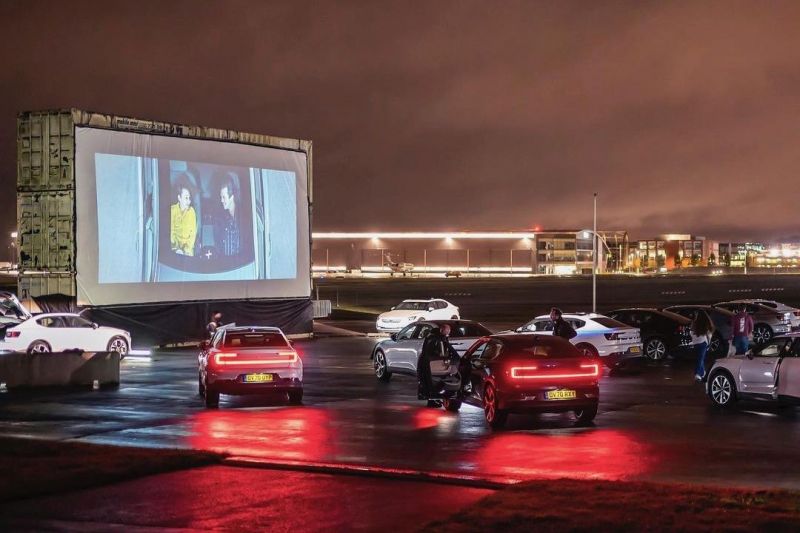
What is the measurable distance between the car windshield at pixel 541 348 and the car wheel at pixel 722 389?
11.8ft

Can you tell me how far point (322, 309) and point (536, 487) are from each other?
32790mm

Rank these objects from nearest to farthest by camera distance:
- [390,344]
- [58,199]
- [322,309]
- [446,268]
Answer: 1. [390,344]
2. [58,199]
3. [322,309]
4. [446,268]

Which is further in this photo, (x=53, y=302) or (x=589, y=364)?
(x=53, y=302)

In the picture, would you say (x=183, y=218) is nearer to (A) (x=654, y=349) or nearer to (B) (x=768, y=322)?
(A) (x=654, y=349)

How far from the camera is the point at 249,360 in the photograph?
18469mm

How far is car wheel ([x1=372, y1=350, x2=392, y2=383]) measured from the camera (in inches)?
919

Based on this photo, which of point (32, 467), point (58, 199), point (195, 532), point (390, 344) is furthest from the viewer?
point (58, 199)

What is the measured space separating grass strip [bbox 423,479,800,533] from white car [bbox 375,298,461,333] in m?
30.6

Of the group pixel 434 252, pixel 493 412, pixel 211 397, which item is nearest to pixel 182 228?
pixel 211 397

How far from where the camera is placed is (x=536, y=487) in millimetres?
9977

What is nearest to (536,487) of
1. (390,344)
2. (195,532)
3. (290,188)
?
(195,532)

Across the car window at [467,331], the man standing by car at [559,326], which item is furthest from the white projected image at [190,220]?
the man standing by car at [559,326]

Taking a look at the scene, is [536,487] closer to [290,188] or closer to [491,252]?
[290,188]

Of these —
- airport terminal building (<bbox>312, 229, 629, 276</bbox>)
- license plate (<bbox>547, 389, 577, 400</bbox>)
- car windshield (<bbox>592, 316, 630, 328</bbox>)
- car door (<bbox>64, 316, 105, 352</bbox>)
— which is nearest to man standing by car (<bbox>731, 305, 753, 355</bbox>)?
car windshield (<bbox>592, 316, 630, 328</bbox>)
